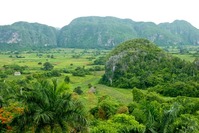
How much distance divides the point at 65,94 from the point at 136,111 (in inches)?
575

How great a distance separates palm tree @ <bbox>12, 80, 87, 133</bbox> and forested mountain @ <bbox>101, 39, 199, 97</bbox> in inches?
1743

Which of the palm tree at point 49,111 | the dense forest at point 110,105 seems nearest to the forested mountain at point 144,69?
the dense forest at point 110,105

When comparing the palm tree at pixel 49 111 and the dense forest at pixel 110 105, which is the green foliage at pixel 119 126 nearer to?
the dense forest at pixel 110 105

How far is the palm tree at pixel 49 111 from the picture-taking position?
44.3 feet

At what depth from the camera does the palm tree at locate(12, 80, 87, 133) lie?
532 inches

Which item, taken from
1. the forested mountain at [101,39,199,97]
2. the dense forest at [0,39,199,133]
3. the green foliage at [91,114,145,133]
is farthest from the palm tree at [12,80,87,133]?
the forested mountain at [101,39,199,97]

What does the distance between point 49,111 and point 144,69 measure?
62.9 m

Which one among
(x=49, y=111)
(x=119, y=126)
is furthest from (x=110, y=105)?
(x=49, y=111)

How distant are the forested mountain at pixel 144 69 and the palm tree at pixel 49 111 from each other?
4428cm

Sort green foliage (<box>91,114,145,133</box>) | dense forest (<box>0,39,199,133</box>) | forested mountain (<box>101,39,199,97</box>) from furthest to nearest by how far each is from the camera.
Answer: forested mountain (<box>101,39,199,97</box>) < green foliage (<box>91,114,145,133</box>) < dense forest (<box>0,39,199,133</box>)

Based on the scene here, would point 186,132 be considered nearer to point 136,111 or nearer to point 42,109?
point 136,111

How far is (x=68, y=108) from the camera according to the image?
1404cm

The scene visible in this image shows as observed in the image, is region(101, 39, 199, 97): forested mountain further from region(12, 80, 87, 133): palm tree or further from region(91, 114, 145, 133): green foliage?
region(12, 80, 87, 133): palm tree

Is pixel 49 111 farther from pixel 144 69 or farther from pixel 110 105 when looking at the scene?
pixel 144 69
